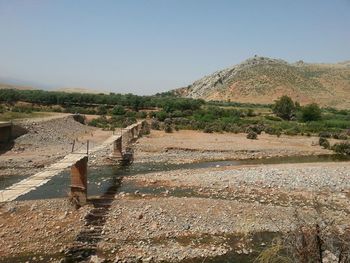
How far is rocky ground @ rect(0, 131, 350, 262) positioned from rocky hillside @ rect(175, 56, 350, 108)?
3107 inches

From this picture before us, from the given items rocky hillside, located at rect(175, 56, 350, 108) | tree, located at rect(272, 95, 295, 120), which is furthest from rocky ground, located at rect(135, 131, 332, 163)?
rocky hillside, located at rect(175, 56, 350, 108)

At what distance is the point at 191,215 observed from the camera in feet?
58.9

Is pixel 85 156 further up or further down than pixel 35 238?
further up

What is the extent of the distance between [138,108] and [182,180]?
50.3 meters

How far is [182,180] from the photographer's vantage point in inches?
999

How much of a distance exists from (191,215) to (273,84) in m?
97.6

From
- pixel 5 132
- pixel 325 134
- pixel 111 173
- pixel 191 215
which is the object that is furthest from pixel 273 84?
pixel 191 215

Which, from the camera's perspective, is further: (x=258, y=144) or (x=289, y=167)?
(x=258, y=144)

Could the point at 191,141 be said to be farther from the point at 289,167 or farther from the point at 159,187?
the point at 159,187

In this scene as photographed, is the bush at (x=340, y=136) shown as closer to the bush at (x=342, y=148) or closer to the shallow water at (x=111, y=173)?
the bush at (x=342, y=148)

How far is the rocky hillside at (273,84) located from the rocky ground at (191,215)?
259 feet

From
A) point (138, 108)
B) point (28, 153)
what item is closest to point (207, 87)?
point (138, 108)

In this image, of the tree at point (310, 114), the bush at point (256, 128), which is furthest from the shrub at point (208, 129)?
the tree at point (310, 114)

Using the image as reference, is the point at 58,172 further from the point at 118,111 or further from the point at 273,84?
the point at 273,84
